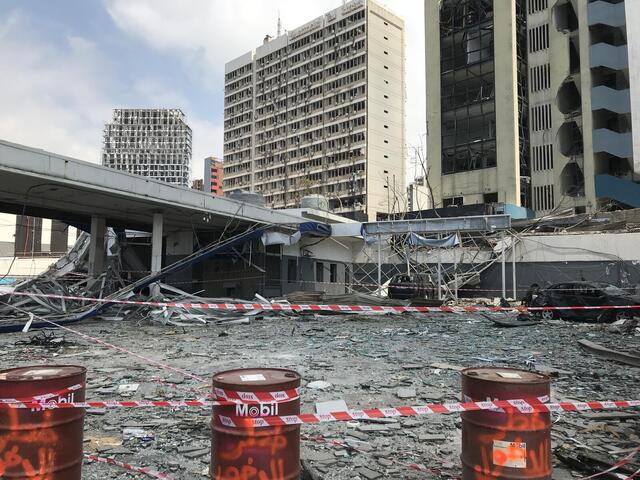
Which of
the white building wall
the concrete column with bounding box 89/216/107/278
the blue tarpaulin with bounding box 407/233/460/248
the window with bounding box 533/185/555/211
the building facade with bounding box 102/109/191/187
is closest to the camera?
the white building wall

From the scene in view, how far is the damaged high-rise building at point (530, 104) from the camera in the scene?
4306cm

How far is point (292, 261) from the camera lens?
82.7 ft

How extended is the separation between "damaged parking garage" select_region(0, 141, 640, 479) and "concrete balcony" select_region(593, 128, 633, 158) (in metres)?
20.2

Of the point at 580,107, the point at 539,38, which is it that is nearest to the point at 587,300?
the point at 580,107

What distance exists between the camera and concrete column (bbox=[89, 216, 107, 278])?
21167 millimetres

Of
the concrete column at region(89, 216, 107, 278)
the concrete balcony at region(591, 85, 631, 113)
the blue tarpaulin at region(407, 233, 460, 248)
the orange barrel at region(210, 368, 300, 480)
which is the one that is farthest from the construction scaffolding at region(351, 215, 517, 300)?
the concrete balcony at region(591, 85, 631, 113)

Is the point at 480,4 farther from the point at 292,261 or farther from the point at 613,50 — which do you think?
the point at 292,261

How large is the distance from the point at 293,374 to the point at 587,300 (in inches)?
613

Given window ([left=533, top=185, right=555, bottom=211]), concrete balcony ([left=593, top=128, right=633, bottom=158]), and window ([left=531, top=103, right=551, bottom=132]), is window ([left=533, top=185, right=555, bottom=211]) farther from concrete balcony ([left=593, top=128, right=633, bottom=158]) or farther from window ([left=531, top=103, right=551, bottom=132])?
concrete balcony ([left=593, top=128, right=633, bottom=158])

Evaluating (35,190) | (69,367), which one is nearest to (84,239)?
(35,190)

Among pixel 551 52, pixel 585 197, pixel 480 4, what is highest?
pixel 480 4

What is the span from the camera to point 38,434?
3.21 metres

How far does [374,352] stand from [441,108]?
4970 centimetres

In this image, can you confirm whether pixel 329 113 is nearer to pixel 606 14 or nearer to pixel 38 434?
pixel 606 14
